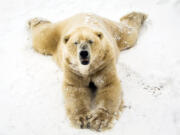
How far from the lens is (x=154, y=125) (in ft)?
10.7

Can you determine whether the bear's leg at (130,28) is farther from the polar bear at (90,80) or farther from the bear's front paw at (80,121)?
the bear's front paw at (80,121)

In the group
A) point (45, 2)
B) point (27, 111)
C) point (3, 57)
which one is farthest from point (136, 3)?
point (27, 111)

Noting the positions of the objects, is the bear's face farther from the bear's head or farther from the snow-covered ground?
the snow-covered ground

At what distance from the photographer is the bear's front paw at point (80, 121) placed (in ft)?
10.8

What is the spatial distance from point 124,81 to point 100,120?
1.06 meters

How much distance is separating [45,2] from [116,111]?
5.05m

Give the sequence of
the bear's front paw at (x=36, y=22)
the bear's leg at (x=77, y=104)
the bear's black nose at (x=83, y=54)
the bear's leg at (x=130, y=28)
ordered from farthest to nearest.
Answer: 1. the bear's front paw at (x=36, y=22)
2. the bear's leg at (x=130, y=28)
3. the bear's leg at (x=77, y=104)
4. the bear's black nose at (x=83, y=54)

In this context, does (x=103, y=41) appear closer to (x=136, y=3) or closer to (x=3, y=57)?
(x=3, y=57)

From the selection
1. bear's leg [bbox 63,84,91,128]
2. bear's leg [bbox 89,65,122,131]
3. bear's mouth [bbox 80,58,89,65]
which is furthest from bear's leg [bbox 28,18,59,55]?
bear's mouth [bbox 80,58,89,65]

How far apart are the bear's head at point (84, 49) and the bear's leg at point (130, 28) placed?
129 cm

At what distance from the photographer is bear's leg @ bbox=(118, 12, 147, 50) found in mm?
4898

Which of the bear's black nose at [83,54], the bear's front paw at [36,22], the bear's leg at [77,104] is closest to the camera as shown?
the bear's black nose at [83,54]

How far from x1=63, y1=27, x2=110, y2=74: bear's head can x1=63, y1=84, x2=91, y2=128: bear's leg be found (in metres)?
0.32

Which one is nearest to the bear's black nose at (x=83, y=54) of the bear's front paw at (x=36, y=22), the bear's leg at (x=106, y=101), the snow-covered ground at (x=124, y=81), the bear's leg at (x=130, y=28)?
the bear's leg at (x=106, y=101)
